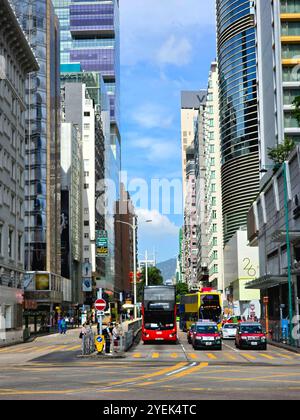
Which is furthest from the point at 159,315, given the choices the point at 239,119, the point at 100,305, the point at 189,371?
the point at 239,119

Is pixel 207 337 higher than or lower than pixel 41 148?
lower

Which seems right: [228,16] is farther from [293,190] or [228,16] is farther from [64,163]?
[293,190]

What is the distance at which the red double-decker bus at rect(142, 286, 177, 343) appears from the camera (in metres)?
49.8

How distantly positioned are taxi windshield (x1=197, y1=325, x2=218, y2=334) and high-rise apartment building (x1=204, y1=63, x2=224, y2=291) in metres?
95.9

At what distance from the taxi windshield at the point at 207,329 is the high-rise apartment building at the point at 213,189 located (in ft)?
315

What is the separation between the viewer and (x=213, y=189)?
15950 centimetres

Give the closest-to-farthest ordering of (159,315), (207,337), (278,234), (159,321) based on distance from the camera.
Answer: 1. (207,337)
2. (159,315)
3. (159,321)
4. (278,234)

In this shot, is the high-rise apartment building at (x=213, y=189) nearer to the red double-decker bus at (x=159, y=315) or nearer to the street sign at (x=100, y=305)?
the red double-decker bus at (x=159, y=315)

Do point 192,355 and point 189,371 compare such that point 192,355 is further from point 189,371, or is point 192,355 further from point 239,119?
point 239,119

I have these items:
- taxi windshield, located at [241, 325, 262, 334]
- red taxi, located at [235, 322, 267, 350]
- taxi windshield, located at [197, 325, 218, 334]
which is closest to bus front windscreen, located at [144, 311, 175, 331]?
taxi windshield, located at [197, 325, 218, 334]

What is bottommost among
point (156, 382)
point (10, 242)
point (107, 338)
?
point (156, 382)

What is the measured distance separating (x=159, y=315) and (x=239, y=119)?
367ft

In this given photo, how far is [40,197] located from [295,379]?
87376 millimetres
